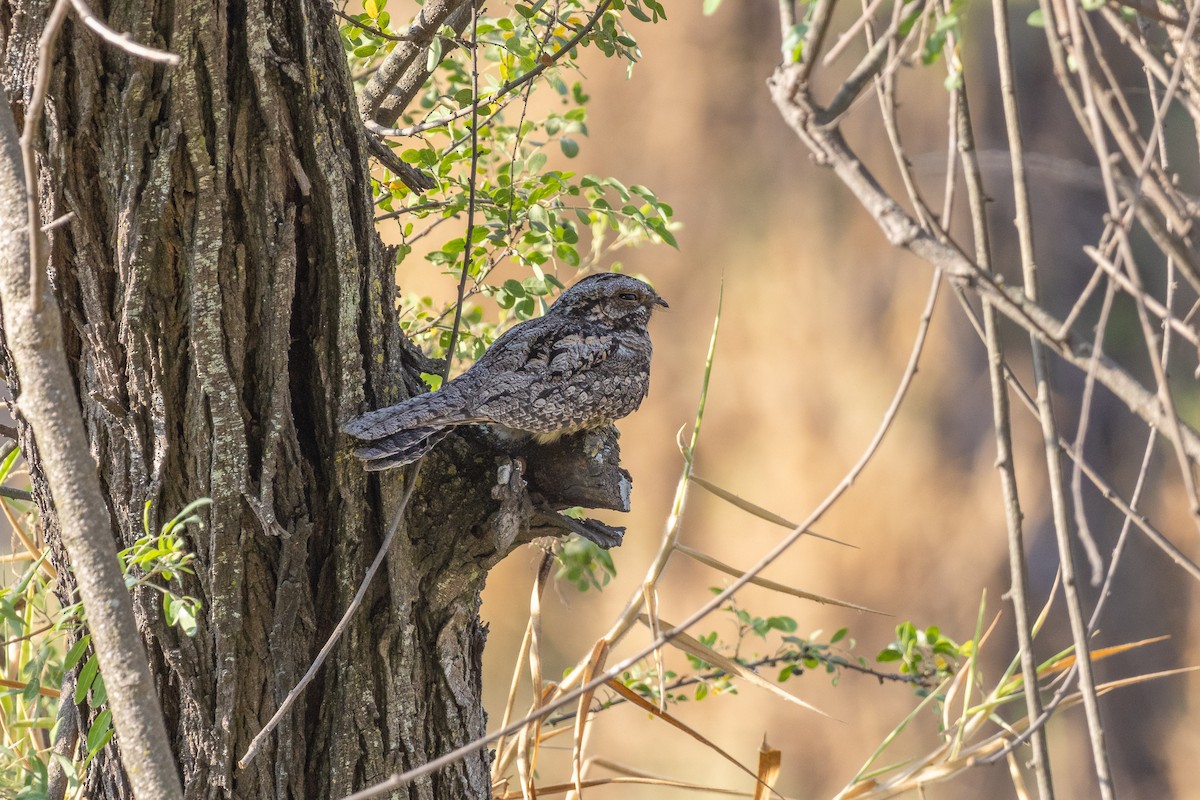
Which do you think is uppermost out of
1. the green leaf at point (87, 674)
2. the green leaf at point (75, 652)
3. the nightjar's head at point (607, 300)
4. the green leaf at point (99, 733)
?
the nightjar's head at point (607, 300)

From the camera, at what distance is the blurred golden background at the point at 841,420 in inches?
283

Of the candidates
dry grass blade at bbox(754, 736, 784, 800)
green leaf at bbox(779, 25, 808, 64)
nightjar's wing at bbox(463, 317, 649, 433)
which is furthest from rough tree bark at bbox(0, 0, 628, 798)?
green leaf at bbox(779, 25, 808, 64)

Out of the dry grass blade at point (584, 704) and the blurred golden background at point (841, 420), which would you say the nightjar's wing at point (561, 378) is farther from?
the blurred golden background at point (841, 420)

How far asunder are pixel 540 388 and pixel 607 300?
69 centimetres

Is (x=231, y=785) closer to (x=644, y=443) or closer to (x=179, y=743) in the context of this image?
(x=179, y=743)

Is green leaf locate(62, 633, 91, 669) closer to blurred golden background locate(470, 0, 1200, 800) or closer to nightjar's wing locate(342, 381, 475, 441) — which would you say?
nightjar's wing locate(342, 381, 475, 441)

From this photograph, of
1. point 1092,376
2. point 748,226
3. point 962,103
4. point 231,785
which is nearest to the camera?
point 1092,376

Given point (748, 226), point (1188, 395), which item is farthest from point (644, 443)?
point (1188, 395)

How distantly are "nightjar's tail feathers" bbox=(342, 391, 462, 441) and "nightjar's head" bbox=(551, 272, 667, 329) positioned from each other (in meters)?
0.88

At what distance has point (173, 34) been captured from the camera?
1707 mm

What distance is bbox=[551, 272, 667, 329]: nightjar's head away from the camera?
2.83 metres

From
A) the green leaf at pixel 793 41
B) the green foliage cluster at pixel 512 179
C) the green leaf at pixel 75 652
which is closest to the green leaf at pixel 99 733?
the green leaf at pixel 75 652

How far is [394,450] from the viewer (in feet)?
6.08

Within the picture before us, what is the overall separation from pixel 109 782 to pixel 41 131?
3.71 ft
